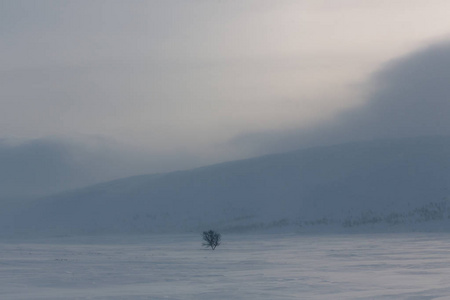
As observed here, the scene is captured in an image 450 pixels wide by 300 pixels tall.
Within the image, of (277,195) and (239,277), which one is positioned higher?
(277,195)

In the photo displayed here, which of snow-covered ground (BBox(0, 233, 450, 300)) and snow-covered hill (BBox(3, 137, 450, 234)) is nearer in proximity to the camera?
snow-covered ground (BBox(0, 233, 450, 300))

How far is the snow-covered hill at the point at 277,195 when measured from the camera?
187 feet

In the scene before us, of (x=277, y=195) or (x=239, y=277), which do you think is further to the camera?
(x=277, y=195)

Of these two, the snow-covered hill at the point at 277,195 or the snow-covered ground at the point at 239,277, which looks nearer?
the snow-covered ground at the point at 239,277

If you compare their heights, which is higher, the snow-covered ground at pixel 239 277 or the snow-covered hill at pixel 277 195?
the snow-covered hill at pixel 277 195

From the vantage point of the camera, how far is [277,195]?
65.9m

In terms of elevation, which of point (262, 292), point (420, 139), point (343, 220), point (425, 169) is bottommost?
point (262, 292)

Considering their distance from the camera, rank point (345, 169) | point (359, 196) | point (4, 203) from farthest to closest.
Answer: point (4, 203), point (345, 169), point (359, 196)

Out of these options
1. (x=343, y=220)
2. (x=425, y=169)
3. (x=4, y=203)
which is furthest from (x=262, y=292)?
(x=4, y=203)

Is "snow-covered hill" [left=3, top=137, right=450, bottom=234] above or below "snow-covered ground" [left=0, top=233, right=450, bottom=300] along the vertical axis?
above

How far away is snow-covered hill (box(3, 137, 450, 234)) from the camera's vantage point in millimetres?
57062

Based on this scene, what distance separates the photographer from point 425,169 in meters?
65.2

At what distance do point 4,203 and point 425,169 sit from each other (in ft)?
192

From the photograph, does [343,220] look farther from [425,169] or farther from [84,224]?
[84,224]
